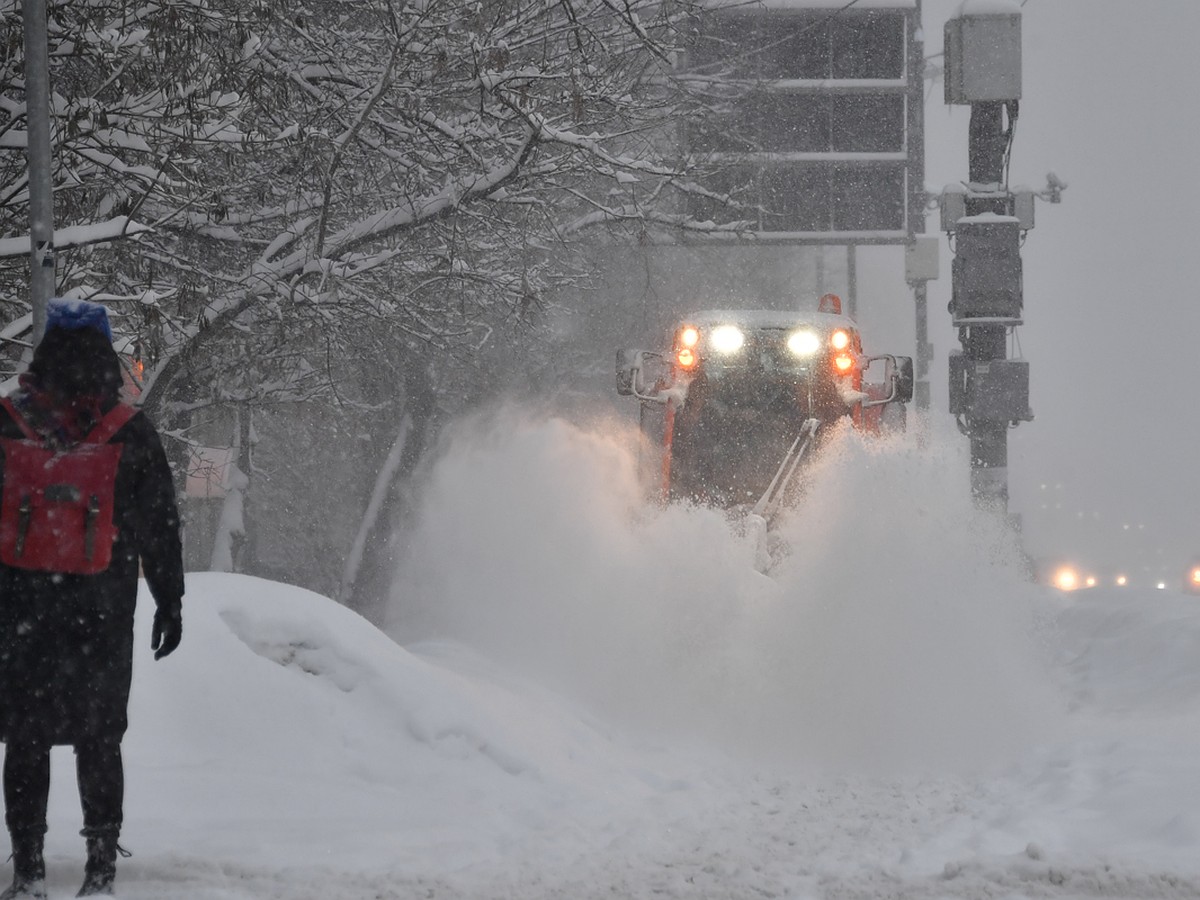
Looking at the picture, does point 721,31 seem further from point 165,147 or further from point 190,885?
point 190,885

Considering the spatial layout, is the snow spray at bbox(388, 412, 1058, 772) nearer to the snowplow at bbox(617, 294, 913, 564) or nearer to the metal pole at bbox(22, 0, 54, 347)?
the snowplow at bbox(617, 294, 913, 564)

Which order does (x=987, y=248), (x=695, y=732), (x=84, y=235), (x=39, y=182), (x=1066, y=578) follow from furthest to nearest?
(x=1066, y=578), (x=987, y=248), (x=695, y=732), (x=84, y=235), (x=39, y=182)

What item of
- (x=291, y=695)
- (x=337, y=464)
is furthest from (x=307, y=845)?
(x=337, y=464)

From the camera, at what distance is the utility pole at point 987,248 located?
13.1 m

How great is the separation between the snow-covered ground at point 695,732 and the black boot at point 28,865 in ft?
0.29

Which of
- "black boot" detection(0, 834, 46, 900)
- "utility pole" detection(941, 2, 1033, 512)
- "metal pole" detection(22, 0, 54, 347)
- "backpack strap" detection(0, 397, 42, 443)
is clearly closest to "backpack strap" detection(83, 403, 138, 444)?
"backpack strap" detection(0, 397, 42, 443)

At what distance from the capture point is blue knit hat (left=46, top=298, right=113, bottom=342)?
4324 mm

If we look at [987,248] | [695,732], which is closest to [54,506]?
[695,732]

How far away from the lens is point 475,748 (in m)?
6.62

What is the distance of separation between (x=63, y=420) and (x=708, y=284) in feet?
70.2

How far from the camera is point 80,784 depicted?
4.37 metres

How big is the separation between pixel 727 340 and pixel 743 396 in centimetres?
49

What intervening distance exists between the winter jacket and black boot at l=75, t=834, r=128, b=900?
31 cm

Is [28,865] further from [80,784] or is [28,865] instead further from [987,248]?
[987,248]
